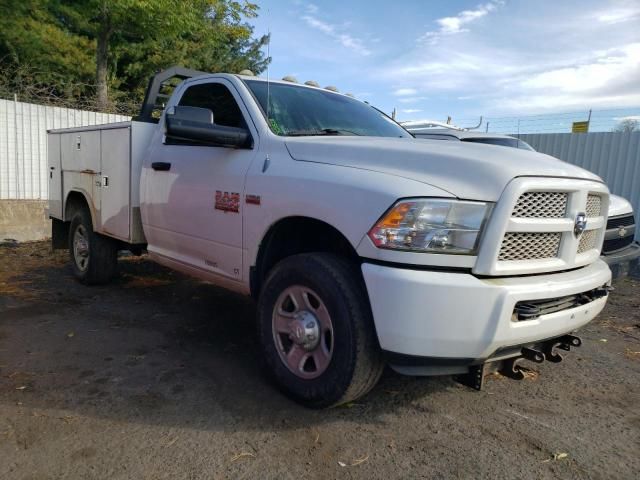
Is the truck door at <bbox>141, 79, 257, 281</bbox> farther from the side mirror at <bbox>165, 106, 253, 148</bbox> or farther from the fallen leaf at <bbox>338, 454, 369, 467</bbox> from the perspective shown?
the fallen leaf at <bbox>338, 454, 369, 467</bbox>

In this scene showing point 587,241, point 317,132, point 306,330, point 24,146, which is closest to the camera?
point 306,330

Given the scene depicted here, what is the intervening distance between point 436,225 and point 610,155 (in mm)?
8844

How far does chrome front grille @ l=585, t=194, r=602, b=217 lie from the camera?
9.60 feet

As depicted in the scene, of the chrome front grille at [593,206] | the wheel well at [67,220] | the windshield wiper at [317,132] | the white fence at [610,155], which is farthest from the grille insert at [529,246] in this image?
the white fence at [610,155]

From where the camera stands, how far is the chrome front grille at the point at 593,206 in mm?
2925

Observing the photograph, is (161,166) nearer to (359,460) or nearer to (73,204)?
(73,204)

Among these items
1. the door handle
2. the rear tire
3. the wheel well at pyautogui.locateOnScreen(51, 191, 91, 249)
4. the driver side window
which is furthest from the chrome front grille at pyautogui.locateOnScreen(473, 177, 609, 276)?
the wheel well at pyautogui.locateOnScreen(51, 191, 91, 249)

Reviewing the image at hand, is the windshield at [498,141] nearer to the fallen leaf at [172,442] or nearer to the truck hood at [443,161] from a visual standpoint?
the truck hood at [443,161]

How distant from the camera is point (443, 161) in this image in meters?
2.57

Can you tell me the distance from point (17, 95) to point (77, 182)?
196 inches

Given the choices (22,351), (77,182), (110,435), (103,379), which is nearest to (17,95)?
(77,182)

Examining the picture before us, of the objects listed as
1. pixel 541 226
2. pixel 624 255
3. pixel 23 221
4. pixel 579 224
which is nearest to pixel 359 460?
pixel 541 226

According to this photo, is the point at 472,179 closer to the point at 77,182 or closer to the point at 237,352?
the point at 237,352

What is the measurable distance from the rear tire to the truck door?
122cm
